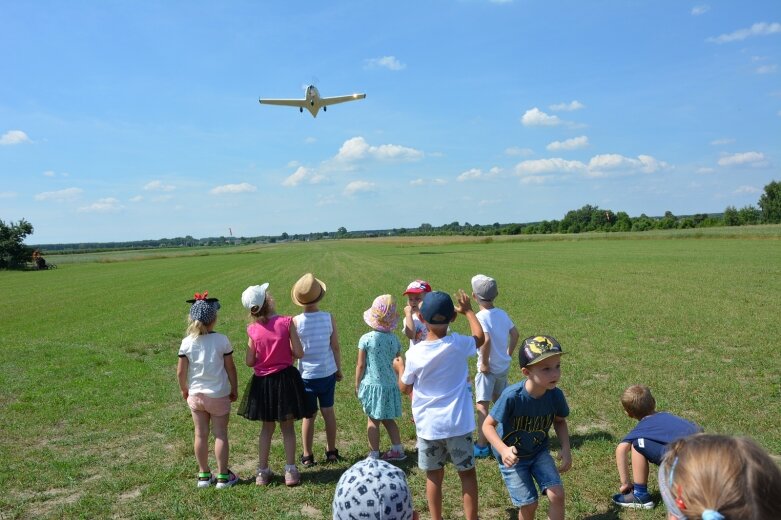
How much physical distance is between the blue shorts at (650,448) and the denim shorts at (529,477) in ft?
3.26

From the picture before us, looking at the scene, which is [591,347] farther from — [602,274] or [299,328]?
[602,274]

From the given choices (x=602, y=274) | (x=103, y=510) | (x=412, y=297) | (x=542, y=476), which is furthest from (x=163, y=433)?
(x=602, y=274)

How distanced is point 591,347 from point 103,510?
29.3 feet

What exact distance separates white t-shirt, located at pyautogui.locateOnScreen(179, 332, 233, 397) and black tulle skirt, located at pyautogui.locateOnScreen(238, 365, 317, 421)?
290mm

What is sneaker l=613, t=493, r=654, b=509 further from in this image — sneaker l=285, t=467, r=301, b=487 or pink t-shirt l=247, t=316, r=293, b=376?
pink t-shirt l=247, t=316, r=293, b=376

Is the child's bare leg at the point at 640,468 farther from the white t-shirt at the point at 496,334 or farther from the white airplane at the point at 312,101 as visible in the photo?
the white airplane at the point at 312,101

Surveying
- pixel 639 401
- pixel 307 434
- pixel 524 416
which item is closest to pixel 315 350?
pixel 307 434

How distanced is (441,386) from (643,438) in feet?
5.67

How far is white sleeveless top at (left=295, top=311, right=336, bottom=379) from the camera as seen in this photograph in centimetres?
542

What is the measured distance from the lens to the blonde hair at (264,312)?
5.14m

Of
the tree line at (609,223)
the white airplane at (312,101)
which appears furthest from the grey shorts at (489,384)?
the tree line at (609,223)

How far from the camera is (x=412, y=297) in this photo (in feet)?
17.6

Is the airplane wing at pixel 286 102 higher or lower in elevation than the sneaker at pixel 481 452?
higher

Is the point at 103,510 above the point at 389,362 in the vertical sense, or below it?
below
